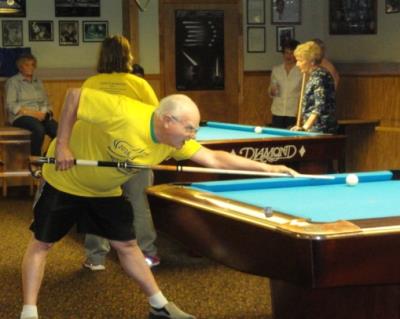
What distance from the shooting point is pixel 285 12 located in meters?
9.36

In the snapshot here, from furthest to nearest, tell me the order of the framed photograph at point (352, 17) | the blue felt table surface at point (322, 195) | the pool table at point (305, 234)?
the framed photograph at point (352, 17)
the blue felt table surface at point (322, 195)
the pool table at point (305, 234)

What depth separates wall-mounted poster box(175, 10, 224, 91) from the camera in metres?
9.05

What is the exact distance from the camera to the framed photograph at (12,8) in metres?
7.88

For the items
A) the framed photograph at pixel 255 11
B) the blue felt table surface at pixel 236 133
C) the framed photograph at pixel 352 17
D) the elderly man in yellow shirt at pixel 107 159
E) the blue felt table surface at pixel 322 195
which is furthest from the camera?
the framed photograph at pixel 255 11

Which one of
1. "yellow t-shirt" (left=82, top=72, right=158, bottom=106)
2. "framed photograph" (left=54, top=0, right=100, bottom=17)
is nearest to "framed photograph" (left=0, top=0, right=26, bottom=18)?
"framed photograph" (left=54, top=0, right=100, bottom=17)

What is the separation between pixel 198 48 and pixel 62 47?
1402 mm

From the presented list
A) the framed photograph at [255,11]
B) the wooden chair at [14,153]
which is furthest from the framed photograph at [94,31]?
the framed photograph at [255,11]

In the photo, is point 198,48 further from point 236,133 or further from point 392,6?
point 236,133

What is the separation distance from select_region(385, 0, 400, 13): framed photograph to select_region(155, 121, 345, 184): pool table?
2877 mm

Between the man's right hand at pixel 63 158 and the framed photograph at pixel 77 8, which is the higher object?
the framed photograph at pixel 77 8

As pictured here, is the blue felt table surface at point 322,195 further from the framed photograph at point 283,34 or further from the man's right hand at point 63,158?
the framed photograph at point 283,34

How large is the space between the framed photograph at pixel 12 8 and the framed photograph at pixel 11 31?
0.07 meters

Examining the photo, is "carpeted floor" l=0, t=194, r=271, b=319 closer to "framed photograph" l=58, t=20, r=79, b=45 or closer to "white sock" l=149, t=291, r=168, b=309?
"white sock" l=149, t=291, r=168, b=309

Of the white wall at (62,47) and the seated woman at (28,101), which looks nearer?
the seated woman at (28,101)
